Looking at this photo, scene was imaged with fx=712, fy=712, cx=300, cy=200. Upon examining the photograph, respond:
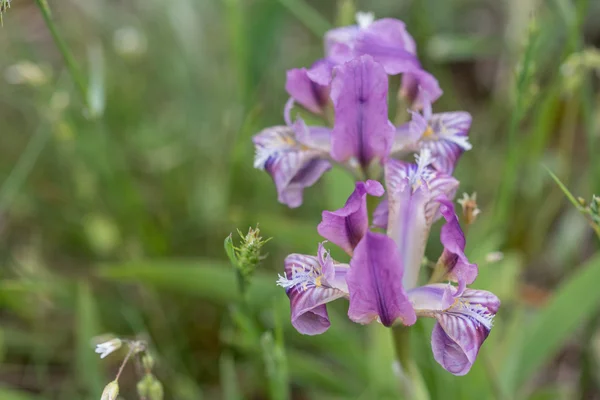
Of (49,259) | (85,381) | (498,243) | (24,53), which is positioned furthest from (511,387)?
(24,53)

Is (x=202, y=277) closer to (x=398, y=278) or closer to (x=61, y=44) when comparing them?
(x=61, y=44)

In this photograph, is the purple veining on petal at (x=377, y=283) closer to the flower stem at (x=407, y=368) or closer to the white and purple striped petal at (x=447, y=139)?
the flower stem at (x=407, y=368)

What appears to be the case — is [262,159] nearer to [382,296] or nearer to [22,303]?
[382,296]

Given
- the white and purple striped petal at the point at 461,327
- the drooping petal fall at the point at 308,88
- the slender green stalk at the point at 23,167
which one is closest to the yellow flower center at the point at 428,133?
the drooping petal fall at the point at 308,88

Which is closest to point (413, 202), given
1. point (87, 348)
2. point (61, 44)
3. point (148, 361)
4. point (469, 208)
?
point (469, 208)

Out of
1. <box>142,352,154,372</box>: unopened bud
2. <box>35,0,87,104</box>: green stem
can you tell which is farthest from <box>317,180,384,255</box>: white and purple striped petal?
<box>35,0,87,104</box>: green stem

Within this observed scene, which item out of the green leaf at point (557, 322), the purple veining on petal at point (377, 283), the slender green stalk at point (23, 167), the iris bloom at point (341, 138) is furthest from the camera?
the slender green stalk at point (23, 167)

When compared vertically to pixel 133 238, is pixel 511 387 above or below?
below
